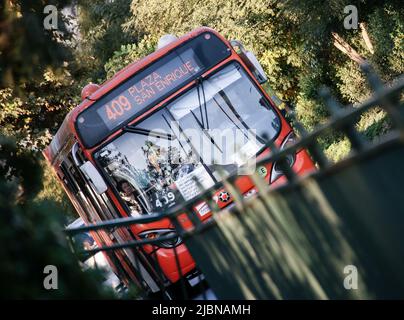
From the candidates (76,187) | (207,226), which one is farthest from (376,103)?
(76,187)

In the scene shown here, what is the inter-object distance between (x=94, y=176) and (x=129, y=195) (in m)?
0.53

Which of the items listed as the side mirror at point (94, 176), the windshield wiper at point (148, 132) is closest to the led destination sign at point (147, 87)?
the windshield wiper at point (148, 132)

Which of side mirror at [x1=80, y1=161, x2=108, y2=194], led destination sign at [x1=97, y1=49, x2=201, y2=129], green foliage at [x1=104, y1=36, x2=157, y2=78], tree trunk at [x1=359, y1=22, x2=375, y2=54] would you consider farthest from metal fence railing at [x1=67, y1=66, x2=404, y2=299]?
green foliage at [x1=104, y1=36, x2=157, y2=78]

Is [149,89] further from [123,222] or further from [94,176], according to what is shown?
[123,222]

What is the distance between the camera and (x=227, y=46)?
1078cm

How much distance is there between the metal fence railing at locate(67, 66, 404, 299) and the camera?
11.8 feet

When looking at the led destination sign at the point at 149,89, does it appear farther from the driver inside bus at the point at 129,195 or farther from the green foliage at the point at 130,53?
the green foliage at the point at 130,53

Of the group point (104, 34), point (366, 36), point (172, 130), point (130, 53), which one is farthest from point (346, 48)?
point (104, 34)

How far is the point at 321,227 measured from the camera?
4164 millimetres

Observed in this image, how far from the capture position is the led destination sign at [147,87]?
10.4 m
